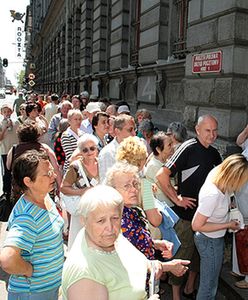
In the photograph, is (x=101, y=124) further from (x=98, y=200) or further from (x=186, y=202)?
(x=98, y=200)

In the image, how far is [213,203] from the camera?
2.90 metres

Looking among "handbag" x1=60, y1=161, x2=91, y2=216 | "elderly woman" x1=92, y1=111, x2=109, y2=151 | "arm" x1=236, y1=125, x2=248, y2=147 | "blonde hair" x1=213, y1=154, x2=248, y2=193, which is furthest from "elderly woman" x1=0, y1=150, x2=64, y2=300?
"arm" x1=236, y1=125, x2=248, y2=147

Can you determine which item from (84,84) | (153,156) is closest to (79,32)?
(84,84)

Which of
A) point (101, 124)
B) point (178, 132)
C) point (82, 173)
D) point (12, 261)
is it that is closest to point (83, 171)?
point (82, 173)

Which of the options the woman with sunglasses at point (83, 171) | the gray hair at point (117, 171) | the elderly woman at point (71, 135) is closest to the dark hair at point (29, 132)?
the woman with sunglasses at point (83, 171)

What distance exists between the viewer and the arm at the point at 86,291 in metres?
1.57

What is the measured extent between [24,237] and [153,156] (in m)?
2.25

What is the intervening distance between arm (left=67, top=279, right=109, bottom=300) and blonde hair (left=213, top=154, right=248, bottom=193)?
1583mm

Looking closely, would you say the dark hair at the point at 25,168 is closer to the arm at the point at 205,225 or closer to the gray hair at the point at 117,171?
the gray hair at the point at 117,171

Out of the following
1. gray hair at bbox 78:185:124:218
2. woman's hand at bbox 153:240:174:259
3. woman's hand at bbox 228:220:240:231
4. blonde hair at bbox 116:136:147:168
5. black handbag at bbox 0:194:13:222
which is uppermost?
blonde hair at bbox 116:136:147:168

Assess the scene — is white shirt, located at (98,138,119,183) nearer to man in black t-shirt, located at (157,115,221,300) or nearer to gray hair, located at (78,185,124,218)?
man in black t-shirt, located at (157,115,221,300)

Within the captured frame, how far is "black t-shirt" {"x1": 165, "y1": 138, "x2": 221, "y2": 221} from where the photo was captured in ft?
11.8

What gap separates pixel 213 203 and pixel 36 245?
1.41m

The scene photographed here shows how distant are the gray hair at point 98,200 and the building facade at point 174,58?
3.91 meters
